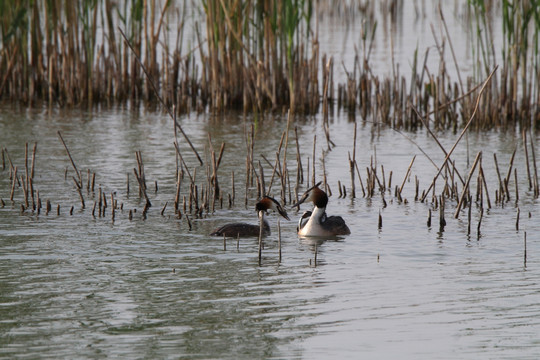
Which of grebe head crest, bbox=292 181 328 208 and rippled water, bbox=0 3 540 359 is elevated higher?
grebe head crest, bbox=292 181 328 208

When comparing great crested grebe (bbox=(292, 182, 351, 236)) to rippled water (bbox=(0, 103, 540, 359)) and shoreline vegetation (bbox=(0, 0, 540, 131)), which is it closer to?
rippled water (bbox=(0, 103, 540, 359))

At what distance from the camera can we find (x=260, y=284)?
614cm

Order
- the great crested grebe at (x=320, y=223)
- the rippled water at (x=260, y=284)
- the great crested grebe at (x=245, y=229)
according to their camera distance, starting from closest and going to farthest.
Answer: the rippled water at (x=260, y=284) → the great crested grebe at (x=245, y=229) → the great crested grebe at (x=320, y=223)

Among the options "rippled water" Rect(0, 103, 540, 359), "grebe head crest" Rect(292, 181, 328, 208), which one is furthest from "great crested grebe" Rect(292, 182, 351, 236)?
"rippled water" Rect(0, 103, 540, 359)

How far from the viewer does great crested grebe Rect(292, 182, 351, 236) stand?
768 centimetres

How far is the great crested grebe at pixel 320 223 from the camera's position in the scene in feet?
25.2

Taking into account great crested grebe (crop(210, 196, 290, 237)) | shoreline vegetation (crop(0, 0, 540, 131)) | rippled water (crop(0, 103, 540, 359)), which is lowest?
rippled water (crop(0, 103, 540, 359))

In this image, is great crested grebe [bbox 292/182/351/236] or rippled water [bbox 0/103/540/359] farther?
great crested grebe [bbox 292/182/351/236]

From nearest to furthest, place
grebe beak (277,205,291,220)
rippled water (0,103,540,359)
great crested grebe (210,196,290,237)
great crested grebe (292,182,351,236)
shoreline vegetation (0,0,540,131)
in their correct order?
1. rippled water (0,103,540,359)
2. great crested grebe (210,196,290,237)
3. great crested grebe (292,182,351,236)
4. grebe beak (277,205,291,220)
5. shoreline vegetation (0,0,540,131)

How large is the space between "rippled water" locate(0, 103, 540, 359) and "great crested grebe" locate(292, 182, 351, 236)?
11 cm

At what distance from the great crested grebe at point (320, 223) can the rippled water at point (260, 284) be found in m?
0.11

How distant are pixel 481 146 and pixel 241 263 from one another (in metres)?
6.06

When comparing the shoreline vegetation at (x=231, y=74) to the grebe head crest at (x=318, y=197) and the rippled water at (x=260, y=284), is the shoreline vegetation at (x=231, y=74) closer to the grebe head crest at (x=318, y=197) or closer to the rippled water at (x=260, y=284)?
the rippled water at (x=260, y=284)

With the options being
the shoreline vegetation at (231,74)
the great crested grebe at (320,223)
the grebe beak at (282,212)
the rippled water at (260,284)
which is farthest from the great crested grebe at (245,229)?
the shoreline vegetation at (231,74)
